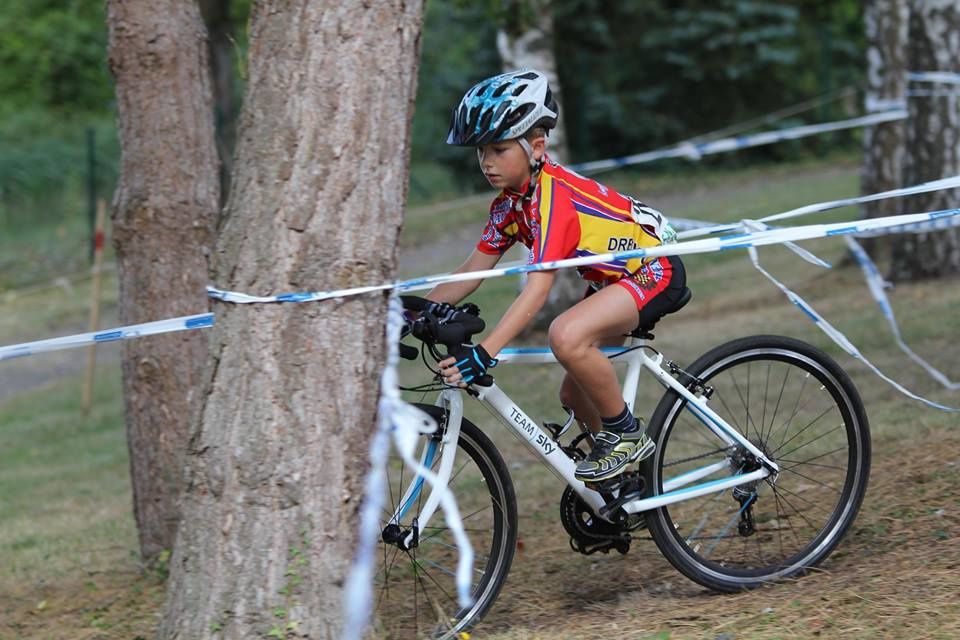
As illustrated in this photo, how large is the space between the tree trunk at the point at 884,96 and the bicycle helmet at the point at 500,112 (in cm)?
841

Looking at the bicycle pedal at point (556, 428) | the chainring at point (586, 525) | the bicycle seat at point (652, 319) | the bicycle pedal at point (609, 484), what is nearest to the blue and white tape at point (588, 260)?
the bicycle seat at point (652, 319)

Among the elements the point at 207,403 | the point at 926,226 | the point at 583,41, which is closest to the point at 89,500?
the point at 207,403

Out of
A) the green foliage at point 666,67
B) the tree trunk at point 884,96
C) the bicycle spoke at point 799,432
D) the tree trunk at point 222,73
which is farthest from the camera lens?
the green foliage at point 666,67

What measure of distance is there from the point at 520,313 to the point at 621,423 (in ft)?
2.19

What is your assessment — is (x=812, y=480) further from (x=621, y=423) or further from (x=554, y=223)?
(x=554, y=223)

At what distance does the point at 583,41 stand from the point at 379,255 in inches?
788

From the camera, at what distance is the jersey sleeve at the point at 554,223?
14.3 ft

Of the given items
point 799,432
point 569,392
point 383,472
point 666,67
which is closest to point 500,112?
point 569,392

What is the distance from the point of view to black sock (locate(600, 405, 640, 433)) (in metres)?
4.66

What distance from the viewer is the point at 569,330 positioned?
4.43m

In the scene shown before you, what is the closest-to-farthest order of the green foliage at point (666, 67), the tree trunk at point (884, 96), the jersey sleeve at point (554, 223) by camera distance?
the jersey sleeve at point (554, 223) → the tree trunk at point (884, 96) → the green foliage at point (666, 67)

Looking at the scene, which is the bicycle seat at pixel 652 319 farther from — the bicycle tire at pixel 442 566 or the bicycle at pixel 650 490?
the bicycle tire at pixel 442 566

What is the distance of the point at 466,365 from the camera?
13.9 feet

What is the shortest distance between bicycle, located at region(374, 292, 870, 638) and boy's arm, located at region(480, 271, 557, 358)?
3.0 inches
